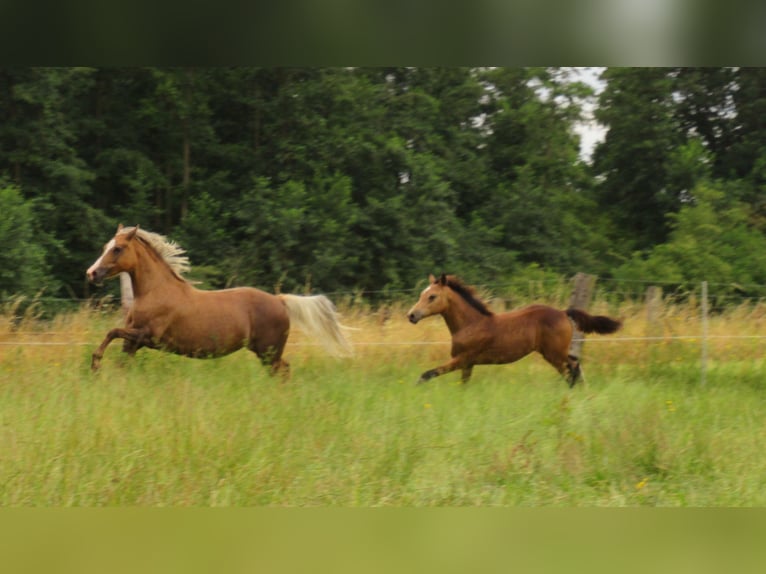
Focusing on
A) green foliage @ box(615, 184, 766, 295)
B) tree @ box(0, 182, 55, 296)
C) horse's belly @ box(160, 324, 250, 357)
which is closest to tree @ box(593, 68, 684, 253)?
green foliage @ box(615, 184, 766, 295)

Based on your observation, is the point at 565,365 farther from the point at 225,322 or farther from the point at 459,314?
the point at 225,322

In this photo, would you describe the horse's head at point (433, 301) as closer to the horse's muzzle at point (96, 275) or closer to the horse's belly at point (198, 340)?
the horse's belly at point (198, 340)

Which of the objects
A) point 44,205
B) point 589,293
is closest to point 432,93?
point 44,205

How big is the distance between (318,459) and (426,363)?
16.9 feet

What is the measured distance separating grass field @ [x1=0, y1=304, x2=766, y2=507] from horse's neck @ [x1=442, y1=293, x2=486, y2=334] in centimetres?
104

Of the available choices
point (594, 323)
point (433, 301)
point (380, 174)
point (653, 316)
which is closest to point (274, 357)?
point (433, 301)

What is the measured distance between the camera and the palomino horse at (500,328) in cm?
885

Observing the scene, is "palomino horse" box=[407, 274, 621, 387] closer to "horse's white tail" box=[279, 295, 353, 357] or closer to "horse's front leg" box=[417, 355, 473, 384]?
"horse's front leg" box=[417, 355, 473, 384]

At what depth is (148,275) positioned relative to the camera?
8602 mm

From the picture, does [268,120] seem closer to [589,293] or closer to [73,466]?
[589,293]

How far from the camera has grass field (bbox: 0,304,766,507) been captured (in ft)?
14.3

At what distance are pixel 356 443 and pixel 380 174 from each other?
17020 mm

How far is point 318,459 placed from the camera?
484 cm

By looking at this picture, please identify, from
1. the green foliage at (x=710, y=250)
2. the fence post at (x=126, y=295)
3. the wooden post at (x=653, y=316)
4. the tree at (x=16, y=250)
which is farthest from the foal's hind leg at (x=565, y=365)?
the green foliage at (x=710, y=250)
